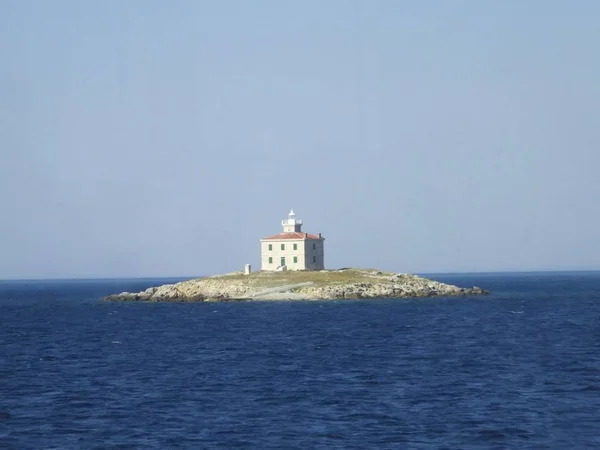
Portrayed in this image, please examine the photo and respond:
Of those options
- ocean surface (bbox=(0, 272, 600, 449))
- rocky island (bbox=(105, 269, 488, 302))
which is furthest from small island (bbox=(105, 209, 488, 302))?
ocean surface (bbox=(0, 272, 600, 449))

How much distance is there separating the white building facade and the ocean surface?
4485 cm

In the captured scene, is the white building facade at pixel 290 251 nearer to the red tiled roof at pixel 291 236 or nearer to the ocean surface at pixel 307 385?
the red tiled roof at pixel 291 236

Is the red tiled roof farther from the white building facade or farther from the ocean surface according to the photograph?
the ocean surface

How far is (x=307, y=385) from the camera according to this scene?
149 ft

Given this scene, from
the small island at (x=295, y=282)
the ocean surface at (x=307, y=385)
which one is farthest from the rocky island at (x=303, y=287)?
the ocean surface at (x=307, y=385)

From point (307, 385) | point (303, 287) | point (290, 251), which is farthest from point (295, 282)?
point (307, 385)

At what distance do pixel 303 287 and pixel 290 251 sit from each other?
1388cm

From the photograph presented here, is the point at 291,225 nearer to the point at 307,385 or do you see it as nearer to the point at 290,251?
the point at 290,251

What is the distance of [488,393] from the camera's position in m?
42.0

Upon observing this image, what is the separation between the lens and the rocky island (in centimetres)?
11981

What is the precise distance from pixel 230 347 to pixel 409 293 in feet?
220

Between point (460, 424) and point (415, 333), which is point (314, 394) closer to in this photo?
point (460, 424)

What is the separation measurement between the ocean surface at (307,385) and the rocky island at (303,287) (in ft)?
107

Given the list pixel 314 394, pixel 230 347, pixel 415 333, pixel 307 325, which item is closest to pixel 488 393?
pixel 314 394
